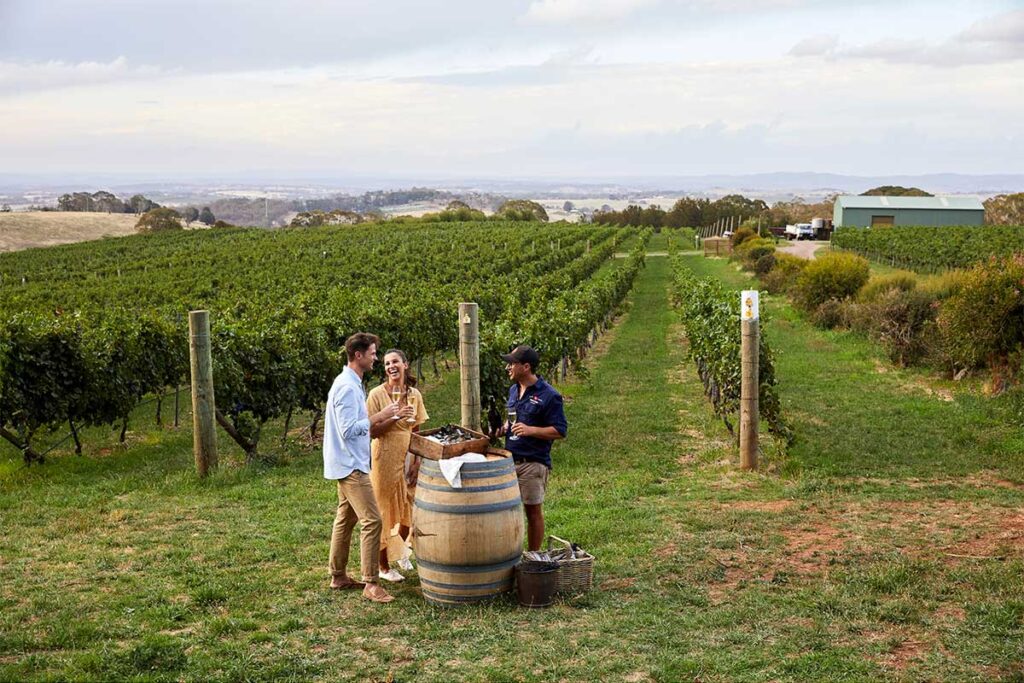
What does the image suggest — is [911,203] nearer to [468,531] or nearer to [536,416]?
[536,416]

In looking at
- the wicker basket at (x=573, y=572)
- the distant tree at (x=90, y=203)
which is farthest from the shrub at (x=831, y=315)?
the distant tree at (x=90, y=203)

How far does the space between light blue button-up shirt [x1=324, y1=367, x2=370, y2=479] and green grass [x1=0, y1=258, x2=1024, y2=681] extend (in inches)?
34.7

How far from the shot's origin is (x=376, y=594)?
21.2ft

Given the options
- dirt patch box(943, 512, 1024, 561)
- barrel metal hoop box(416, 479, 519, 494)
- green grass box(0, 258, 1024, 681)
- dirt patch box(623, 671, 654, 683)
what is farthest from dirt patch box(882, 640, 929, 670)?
barrel metal hoop box(416, 479, 519, 494)

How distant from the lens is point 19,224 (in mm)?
85812

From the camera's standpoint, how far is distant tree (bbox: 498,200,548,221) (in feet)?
324

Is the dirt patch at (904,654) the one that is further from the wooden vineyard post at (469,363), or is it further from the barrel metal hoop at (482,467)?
the wooden vineyard post at (469,363)

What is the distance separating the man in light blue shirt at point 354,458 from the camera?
6336 mm

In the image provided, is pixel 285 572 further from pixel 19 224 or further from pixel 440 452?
pixel 19 224

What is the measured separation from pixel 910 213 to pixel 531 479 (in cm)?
7230

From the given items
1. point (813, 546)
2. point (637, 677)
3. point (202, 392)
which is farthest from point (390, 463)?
point (202, 392)

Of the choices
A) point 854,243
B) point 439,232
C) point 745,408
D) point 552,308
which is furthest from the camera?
point 439,232

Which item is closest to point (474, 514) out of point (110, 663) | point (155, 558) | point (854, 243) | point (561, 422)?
point (561, 422)

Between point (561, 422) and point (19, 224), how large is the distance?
296 ft
